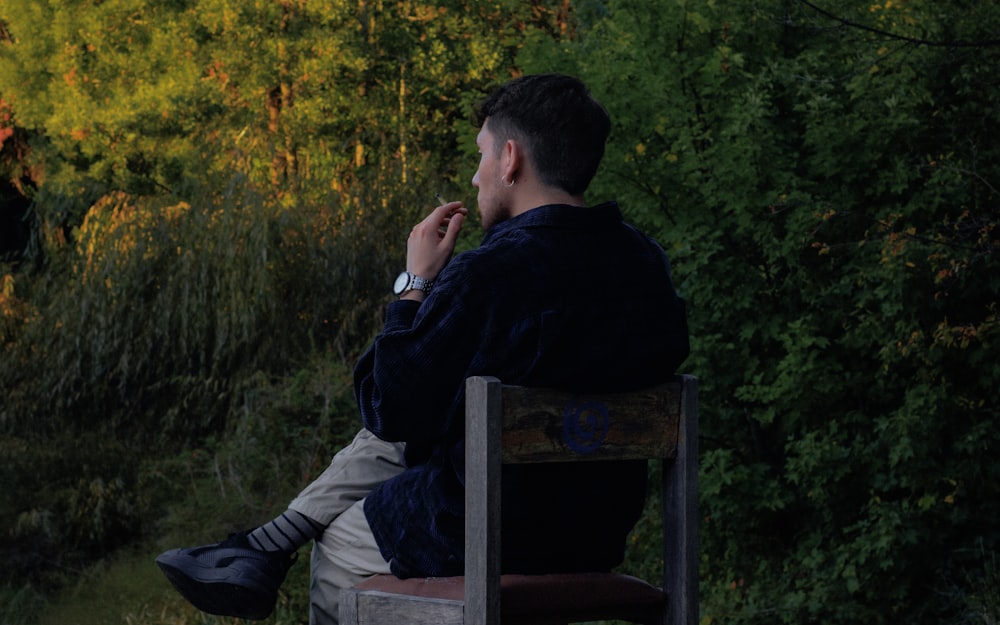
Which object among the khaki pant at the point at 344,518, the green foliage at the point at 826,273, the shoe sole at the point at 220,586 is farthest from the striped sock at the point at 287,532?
the green foliage at the point at 826,273

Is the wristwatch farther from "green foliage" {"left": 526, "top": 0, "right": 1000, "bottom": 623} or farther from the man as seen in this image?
"green foliage" {"left": 526, "top": 0, "right": 1000, "bottom": 623}

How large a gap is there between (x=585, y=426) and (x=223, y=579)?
831 mm

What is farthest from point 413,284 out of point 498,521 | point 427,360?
point 498,521

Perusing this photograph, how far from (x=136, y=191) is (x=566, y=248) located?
13.2m

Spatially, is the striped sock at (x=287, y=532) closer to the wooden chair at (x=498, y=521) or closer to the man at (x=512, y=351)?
the man at (x=512, y=351)

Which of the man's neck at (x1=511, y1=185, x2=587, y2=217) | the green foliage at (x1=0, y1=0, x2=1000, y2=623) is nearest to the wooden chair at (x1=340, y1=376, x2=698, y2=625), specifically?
the man's neck at (x1=511, y1=185, x2=587, y2=217)

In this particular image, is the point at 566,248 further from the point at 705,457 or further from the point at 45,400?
the point at 45,400

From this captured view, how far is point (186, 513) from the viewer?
754cm

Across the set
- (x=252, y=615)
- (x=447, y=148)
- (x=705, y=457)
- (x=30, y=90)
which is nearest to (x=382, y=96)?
(x=447, y=148)

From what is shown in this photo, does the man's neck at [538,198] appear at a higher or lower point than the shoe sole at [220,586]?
higher

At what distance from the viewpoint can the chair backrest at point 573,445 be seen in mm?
2273

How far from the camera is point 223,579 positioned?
266 centimetres

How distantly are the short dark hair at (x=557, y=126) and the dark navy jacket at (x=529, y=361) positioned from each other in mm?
96

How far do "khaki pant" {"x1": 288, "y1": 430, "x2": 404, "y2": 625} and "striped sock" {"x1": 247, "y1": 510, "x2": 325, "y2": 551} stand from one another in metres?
0.01
